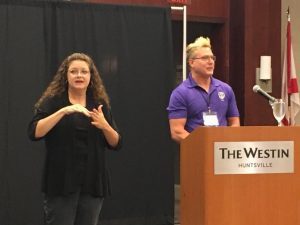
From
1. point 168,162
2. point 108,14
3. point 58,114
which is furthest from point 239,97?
point 58,114

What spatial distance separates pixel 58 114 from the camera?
2.34 metres

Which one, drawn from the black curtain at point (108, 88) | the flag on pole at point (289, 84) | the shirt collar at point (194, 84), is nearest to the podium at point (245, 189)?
the shirt collar at point (194, 84)

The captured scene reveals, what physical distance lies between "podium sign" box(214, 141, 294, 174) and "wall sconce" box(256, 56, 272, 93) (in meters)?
3.09

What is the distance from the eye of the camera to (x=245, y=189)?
207cm

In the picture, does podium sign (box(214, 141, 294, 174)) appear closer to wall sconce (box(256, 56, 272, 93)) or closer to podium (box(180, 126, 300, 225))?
podium (box(180, 126, 300, 225))

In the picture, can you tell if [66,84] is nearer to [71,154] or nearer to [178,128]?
[71,154]

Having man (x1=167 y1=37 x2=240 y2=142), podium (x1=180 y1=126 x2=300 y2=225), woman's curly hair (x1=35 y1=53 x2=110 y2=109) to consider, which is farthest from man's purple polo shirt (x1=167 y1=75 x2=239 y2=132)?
podium (x1=180 y1=126 x2=300 y2=225)

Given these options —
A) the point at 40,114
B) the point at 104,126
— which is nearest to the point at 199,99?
the point at 104,126

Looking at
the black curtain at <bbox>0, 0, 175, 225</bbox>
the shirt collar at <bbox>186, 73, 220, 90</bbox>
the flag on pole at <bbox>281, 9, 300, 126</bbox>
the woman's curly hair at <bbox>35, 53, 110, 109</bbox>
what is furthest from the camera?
the flag on pole at <bbox>281, 9, 300, 126</bbox>

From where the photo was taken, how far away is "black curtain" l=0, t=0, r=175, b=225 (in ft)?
12.5

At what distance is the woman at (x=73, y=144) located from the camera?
2387 mm

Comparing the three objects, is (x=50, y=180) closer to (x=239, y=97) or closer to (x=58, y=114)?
(x=58, y=114)

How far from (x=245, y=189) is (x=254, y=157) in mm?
146

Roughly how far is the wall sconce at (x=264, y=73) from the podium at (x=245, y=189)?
10.1ft
